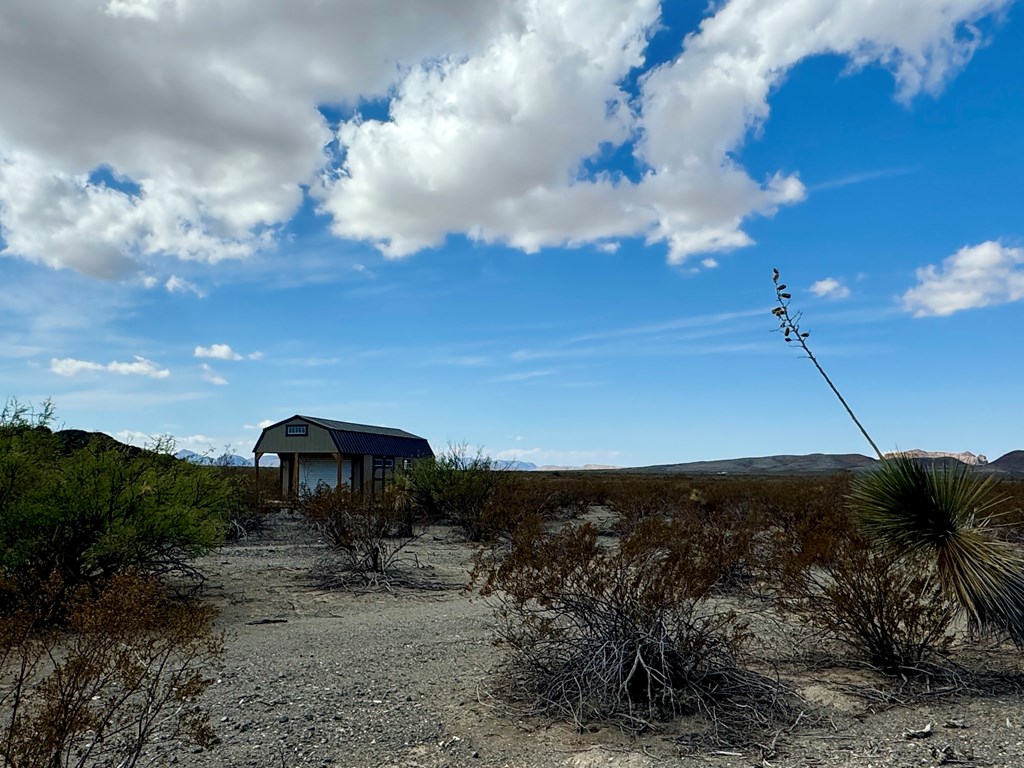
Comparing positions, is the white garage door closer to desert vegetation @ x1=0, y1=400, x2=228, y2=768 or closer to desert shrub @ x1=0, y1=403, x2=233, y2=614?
desert vegetation @ x1=0, y1=400, x2=228, y2=768

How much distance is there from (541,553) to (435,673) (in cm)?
141

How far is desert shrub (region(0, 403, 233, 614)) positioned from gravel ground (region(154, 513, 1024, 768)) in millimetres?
1748

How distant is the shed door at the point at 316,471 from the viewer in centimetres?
2630

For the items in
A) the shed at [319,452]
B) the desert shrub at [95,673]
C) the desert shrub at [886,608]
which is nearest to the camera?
the desert shrub at [95,673]

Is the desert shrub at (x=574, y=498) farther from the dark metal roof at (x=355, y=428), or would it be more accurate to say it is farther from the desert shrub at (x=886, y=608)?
the desert shrub at (x=886, y=608)

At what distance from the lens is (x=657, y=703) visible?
16.4 ft

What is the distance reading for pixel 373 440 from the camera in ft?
94.2

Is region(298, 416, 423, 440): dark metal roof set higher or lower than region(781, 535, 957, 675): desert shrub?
higher

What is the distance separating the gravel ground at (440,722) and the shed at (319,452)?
727 inches

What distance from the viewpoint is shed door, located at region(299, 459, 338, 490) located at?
26.3 m

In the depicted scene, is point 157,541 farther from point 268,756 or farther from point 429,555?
point 429,555

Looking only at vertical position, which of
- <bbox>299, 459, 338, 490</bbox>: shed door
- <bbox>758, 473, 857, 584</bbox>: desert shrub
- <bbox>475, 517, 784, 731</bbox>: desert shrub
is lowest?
<bbox>475, 517, 784, 731</bbox>: desert shrub

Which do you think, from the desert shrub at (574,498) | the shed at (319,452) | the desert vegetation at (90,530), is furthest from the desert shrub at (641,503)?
the desert vegetation at (90,530)

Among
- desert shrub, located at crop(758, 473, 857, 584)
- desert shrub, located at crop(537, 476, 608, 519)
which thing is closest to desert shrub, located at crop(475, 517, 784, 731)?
desert shrub, located at crop(758, 473, 857, 584)
